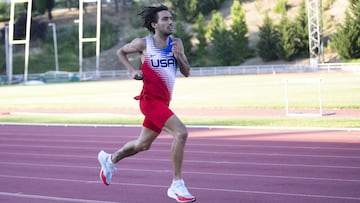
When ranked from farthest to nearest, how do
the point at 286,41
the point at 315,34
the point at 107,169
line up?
1. the point at 286,41
2. the point at 315,34
3. the point at 107,169

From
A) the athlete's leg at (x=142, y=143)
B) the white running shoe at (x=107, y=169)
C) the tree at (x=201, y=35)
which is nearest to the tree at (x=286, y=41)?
the tree at (x=201, y=35)

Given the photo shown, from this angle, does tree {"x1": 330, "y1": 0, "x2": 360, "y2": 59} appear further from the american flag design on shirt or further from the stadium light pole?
the american flag design on shirt

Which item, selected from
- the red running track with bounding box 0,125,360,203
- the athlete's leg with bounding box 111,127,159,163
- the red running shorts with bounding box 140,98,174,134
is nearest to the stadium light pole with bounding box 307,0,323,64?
the red running track with bounding box 0,125,360,203

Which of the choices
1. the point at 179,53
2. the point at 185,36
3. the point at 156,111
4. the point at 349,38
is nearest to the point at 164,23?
the point at 179,53

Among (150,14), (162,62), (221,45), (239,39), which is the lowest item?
(162,62)

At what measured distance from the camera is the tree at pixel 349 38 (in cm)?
5782

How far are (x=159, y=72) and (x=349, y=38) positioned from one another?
53022 millimetres

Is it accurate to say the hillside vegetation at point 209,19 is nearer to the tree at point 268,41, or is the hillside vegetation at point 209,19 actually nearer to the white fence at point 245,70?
the tree at point 268,41

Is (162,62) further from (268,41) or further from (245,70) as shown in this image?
(268,41)

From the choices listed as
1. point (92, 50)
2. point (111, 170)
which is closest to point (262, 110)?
point (111, 170)

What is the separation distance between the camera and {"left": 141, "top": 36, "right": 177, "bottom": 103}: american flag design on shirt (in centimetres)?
685

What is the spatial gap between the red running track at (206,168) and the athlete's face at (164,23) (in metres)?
1.73

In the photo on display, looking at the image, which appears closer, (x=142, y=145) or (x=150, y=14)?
(x=150, y=14)

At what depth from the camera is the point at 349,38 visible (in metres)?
57.8
